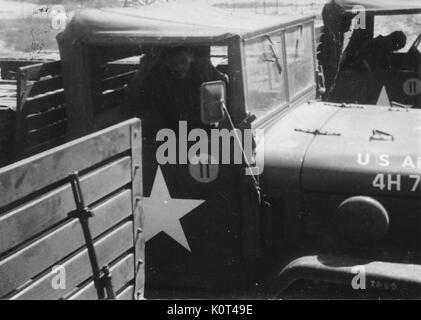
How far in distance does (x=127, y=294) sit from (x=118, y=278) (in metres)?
0.12

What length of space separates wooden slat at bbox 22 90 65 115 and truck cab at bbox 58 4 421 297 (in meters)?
0.11

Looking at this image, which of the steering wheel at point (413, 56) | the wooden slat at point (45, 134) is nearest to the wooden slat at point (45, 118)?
the wooden slat at point (45, 134)

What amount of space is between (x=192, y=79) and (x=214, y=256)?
1.05m

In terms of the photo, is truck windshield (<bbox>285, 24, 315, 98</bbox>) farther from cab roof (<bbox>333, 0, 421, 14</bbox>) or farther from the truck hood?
cab roof (<bbox>333, 0, 421, 14</bbox>)

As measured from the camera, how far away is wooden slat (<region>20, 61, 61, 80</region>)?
3.65m

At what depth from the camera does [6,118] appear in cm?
397

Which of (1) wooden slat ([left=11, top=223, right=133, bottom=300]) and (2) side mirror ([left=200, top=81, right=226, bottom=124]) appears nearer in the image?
(1) wooden slat ([left=11, top=223, right=133, bottom=300])

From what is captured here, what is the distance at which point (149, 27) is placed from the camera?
346cm

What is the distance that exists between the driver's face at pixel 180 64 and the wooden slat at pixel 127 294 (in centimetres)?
135

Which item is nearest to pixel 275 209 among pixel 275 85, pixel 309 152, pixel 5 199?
pixel 309 152

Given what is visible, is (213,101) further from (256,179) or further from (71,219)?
(71,219)

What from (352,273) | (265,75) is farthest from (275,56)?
(352,273)

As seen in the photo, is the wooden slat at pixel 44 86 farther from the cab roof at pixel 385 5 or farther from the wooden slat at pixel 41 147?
the cab roof at pixel 385 5

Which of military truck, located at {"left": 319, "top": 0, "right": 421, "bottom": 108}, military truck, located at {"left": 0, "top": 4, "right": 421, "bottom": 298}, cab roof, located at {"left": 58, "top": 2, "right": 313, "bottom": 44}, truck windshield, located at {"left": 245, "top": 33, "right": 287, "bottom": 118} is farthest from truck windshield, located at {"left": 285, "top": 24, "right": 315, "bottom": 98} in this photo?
military truck, located at {"left": 319, "top": 0, "right": 421, "bottom": 108}
